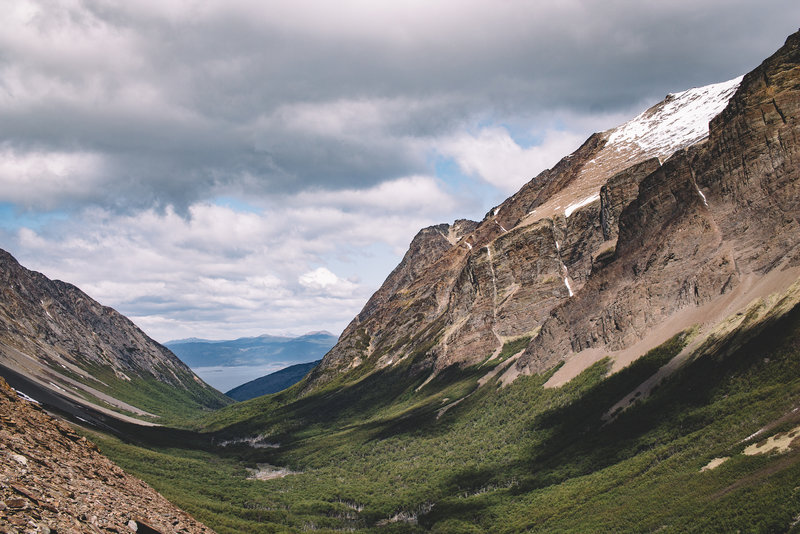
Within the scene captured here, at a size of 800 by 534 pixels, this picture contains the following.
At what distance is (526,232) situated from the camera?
652 ft

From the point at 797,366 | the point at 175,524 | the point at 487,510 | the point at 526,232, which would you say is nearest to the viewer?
the point at 175,524

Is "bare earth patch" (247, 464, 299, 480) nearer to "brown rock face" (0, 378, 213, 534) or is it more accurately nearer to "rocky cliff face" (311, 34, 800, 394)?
"rocky cliff face" (311, 34, 800, 394)

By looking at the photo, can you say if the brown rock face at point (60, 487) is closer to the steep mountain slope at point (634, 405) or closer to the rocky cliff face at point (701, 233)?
the steep mountain slope at point (634, 405)

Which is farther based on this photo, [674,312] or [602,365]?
[602,365]

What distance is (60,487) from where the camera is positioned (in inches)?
981

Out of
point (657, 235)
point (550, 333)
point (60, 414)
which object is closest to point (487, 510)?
A: point (550, 333)

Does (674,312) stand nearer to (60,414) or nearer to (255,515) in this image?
(255,515)

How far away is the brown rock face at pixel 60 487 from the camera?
66.2 feet

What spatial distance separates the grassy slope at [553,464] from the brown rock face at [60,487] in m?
43.0

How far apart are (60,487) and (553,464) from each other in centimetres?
8478

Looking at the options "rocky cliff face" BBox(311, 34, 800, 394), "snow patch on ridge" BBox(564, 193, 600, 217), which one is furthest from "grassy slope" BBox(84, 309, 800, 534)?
"snow patch on ridge" BBox(564, 193, 600, 217)

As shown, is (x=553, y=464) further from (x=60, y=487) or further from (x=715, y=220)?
(x=60, y=487)

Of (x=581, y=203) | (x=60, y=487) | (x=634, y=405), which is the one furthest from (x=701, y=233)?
(x=60, y=487)

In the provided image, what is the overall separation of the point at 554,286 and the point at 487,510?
356 feet
